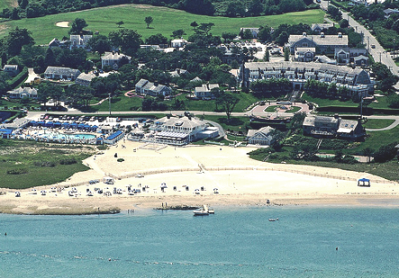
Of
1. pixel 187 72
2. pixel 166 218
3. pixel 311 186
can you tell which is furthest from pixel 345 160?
pixel 187 72

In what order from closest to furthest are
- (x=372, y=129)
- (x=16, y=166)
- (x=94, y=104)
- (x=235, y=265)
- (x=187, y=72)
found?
(x=235, y=265) → (x=16, y=166) → (x=372, y=129) → (x=94, y=104) → (x=187, y=72)

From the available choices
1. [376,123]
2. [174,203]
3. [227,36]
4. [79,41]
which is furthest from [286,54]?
[174,203]

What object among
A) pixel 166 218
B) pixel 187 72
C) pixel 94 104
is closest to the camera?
pixel 166 218

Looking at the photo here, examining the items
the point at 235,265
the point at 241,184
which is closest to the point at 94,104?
the point at 241,184

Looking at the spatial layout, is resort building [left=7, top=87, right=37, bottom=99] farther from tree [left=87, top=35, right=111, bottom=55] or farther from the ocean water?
the ocean water

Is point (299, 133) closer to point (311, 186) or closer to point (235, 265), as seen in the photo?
point (311, 186)

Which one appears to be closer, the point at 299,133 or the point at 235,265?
the point at 235,265

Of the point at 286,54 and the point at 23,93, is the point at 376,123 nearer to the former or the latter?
the point at 286,54
